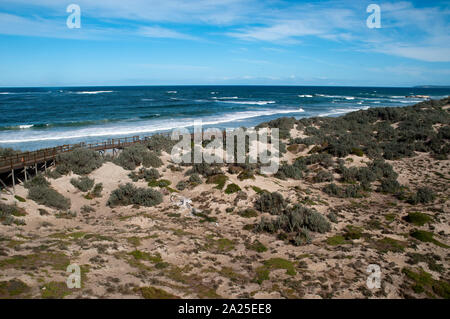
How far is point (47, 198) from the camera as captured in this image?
1731 cm

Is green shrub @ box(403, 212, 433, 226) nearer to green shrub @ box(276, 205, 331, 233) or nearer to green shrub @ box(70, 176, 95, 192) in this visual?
green shrub @ box(276, 205, 331, 233)

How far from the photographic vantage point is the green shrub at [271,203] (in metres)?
17.5

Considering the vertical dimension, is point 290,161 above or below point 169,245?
above

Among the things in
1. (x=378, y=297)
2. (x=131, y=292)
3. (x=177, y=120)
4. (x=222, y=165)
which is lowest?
(x=378, y=297)

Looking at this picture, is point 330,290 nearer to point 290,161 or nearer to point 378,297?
point 378,297

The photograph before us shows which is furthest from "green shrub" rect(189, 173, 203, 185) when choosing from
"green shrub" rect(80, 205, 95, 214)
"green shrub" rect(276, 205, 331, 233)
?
"green shrub" rect(276, 205, 331, 233)

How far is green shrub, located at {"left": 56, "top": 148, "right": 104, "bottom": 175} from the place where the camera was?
2194 centimetres

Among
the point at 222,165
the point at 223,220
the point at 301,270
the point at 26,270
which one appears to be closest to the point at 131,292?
the point at 26,270

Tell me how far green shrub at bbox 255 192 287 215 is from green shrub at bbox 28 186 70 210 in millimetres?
11930

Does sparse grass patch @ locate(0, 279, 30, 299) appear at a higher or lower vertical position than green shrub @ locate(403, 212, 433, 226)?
higher

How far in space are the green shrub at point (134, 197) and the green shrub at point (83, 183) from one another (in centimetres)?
247

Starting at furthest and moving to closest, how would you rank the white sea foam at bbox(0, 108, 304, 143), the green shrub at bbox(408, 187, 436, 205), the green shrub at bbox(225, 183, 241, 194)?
1. the white sea foam at bbox(0, 108, 304, 143)
2. the green shrub at bbox(225, 183, 241, 194)
3. the green shrub at bbox(408, 187, 436, 205)

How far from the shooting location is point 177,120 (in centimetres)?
5400
